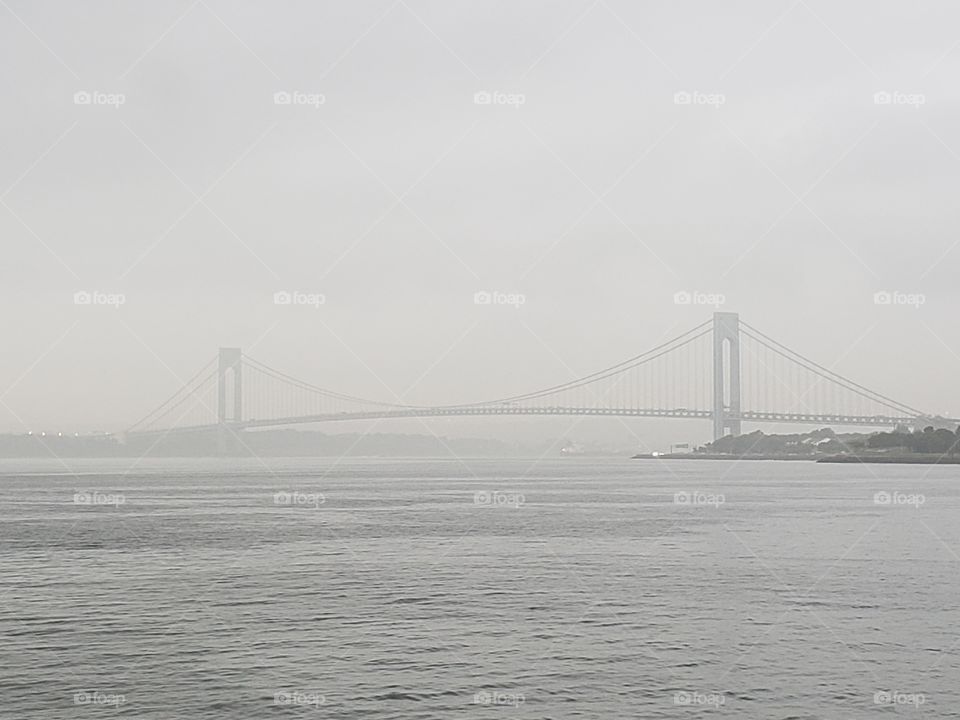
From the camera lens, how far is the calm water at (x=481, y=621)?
1669 centimetres

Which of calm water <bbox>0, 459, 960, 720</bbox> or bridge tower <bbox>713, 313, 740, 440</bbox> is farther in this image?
bridge tower <bbox>713, 313, 740, 440</bbox>

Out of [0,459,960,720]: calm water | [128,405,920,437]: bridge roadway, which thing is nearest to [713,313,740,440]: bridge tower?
[128,405,920,437]: bridge roadway

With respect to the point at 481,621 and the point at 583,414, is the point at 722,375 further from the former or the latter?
the point at 481,621

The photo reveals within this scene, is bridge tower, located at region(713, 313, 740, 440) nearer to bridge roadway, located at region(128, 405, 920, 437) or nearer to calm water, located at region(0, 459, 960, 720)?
bridge roadway, located at region(128, 405, 920, 437)

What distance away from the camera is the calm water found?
16688mm

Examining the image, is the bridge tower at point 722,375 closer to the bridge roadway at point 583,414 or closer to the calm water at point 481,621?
the bridge roadway at point 583,414

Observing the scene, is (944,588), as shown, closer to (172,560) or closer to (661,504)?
(172,560)

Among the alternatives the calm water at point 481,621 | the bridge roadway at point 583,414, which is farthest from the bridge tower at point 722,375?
the calm water at point 481,621

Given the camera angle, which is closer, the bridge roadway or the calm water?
the calm water

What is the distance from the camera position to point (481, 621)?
22.8 meters

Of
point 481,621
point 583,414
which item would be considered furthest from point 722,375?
point 481,621

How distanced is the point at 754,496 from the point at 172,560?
48.1 meters

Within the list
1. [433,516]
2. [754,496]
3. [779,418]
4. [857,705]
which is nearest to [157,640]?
[857,705]

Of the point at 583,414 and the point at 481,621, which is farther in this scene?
the point at 583,414
